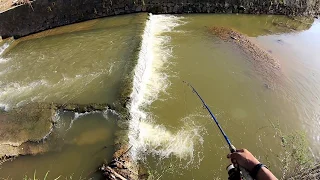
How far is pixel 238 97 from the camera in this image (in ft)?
27.5

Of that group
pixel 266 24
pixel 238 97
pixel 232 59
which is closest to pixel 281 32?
pixel 266 24

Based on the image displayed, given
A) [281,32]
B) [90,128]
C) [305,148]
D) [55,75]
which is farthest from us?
[281,32]

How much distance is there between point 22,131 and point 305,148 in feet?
20.2

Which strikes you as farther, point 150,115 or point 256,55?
point 256,55

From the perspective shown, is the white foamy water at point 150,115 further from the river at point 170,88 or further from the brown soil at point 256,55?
the brown soil at point 256,55

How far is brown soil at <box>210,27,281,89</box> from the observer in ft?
30.4

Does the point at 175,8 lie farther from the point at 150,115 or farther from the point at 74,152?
the point at 74,152

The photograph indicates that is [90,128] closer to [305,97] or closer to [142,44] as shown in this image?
[142,44]

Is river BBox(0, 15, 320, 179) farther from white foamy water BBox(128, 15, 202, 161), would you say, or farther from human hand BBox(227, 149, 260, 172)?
human hand BBox(227, 149, 260, 172)

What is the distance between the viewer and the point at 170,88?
344 inches

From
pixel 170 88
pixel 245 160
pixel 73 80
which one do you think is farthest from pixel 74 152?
pixel 245 160

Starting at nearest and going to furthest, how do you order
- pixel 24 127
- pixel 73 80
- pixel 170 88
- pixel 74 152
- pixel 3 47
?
1. pixel 74 152
2. pixel 24 127
3. pixel 170 88
4. pixel 73 80
5. pixel 3 47

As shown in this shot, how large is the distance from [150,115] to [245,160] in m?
4.85

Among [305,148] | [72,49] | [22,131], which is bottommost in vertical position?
[305,148]
